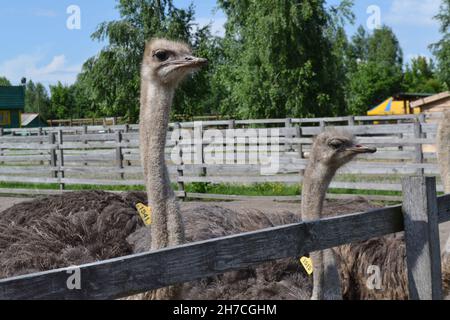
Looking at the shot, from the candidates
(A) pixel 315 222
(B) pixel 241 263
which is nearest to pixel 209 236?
(A) pixel 315 222

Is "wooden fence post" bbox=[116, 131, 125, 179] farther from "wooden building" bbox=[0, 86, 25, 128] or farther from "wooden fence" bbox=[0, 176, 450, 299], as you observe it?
"wooden building" bbox=[0, 86, 25, 128]

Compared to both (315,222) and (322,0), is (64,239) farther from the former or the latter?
(322,0)

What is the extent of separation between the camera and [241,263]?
9.03 feet

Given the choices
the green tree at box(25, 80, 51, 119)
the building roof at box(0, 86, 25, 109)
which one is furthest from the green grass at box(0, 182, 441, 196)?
the green tree at box(25, 80, 51, 119)

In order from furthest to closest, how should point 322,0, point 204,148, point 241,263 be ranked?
point 322,0 → point 204,148 → point 241,263

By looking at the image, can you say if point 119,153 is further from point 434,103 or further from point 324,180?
point 434,103

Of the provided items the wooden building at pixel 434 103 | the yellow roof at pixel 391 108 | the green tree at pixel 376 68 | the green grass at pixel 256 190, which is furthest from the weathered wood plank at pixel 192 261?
the green tree at pixel 376 68

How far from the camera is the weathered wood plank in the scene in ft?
7.10

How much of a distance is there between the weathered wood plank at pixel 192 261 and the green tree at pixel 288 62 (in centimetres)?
2153

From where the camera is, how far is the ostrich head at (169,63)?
12.6 ft

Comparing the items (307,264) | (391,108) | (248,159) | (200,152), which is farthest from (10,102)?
(307,264)

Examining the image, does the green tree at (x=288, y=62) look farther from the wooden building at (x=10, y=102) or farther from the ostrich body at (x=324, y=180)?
the wooden building at (x=10, y=102)

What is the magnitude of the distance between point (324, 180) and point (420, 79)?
64742mm
